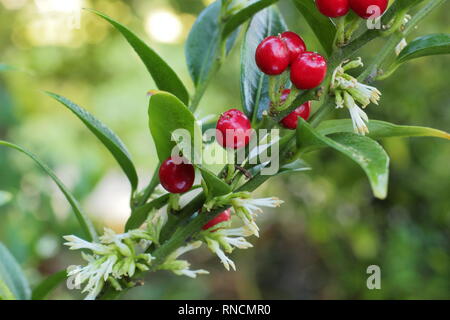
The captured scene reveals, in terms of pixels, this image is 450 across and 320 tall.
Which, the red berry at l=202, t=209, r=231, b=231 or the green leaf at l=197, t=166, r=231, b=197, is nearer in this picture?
the green leaf at l=197, t=166, r=231, b=197

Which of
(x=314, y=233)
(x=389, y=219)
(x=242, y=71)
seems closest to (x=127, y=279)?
(x=242, y=71)

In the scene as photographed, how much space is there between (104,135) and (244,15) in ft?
0.80

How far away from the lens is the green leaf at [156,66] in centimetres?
66

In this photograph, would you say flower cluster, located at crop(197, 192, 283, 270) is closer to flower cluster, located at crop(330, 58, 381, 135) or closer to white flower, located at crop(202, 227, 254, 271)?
white flower, located at crop(202, 227, 254, 271)

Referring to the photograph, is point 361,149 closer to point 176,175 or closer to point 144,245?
point 176,175

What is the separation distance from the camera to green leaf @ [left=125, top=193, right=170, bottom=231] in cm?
66

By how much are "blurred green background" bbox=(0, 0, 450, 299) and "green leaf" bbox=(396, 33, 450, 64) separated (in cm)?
110

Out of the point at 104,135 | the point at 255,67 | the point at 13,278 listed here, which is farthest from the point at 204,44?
the point at 13,278

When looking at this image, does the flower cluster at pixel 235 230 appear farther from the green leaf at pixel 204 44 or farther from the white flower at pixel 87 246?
the green leaf at pixel 204 44

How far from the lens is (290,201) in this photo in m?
2.92

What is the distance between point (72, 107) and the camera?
2.19 feet

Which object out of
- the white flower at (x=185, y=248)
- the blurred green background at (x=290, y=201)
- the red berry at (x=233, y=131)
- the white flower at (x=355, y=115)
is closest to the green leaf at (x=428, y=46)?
Result: the white flower at (x=355, y=115)

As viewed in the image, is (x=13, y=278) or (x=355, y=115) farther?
(x=13, y=278)

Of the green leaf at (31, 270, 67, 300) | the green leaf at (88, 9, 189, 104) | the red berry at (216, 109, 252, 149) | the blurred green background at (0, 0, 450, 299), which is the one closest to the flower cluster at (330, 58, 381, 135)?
the red berry at (216, 109, 252, 149)
